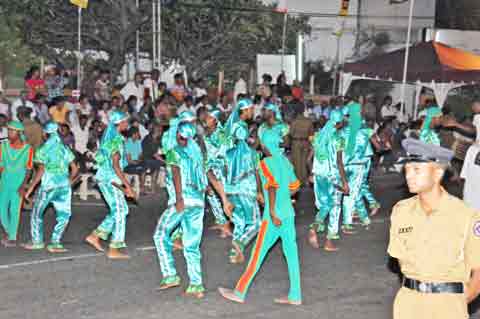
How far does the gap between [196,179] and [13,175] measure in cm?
326

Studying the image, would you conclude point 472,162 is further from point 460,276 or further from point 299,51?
point 299,51

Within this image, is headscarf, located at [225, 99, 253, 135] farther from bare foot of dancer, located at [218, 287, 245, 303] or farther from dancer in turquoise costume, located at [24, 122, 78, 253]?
bare foot of dancer, located at [218, 287, 245, 303]

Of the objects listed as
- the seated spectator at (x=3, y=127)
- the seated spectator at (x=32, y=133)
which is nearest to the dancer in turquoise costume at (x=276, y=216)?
the seated spectator at (x=32, y=133)

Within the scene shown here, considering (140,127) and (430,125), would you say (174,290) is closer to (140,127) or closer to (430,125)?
(430,125)

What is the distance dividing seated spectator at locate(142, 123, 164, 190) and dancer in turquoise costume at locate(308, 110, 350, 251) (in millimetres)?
5021

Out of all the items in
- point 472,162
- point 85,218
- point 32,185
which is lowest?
point 85,218

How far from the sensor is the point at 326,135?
10883 millimetres

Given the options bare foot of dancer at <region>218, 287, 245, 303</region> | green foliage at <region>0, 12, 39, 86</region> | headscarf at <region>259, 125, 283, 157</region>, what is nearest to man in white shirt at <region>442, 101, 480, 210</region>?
headscarf at <region>259, 125, 283, 157</region>

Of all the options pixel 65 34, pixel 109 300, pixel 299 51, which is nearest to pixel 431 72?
pixel 299 51

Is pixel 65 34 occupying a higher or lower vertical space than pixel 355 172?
higher

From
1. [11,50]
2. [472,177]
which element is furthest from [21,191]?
[11,50]

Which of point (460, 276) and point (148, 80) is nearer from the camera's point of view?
point (460, 276)

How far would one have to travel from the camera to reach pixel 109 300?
8.54 metres

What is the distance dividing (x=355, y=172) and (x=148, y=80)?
8.87 meters
